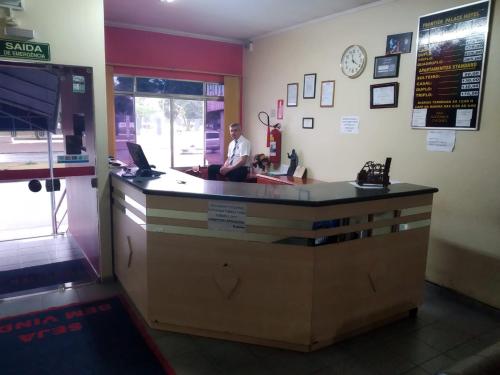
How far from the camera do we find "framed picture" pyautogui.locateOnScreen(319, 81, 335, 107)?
4.75 metres

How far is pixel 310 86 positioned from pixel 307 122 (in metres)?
0.47

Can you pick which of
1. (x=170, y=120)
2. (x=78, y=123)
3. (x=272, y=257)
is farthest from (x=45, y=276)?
(x=170, y=120)

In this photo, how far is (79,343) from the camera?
258cm

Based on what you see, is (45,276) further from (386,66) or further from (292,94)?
(386,66)

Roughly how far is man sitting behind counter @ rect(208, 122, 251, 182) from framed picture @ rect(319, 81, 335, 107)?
1.25 metres

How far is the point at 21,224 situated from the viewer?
533 centimetres

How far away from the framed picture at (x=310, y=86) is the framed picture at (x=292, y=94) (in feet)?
0.60

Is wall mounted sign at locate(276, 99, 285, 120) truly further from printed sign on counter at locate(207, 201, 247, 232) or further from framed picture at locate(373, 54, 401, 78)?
printed sign on counter at locate(207, 201, 247, 232)

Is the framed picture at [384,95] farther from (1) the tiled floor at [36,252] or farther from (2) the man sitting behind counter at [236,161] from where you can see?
(1) the tiled floor at [36,252]

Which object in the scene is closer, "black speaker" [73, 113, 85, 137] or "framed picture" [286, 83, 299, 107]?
"black speaker" [73, 113, 85, 137]

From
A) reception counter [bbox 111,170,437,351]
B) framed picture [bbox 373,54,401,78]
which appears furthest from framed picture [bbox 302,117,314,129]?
reception counter [bbox 111,170,437,351]

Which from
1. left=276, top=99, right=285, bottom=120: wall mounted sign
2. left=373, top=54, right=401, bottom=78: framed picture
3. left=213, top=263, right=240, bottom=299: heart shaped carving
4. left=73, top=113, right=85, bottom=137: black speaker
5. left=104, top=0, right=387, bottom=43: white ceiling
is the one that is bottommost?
left=213, top=263, right=240, bottom=299: heart shaped carving

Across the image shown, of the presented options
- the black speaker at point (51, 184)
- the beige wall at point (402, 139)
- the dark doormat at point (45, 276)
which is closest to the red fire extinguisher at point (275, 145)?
the beige wall at point (402, 139)

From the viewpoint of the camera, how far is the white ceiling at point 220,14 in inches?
170
